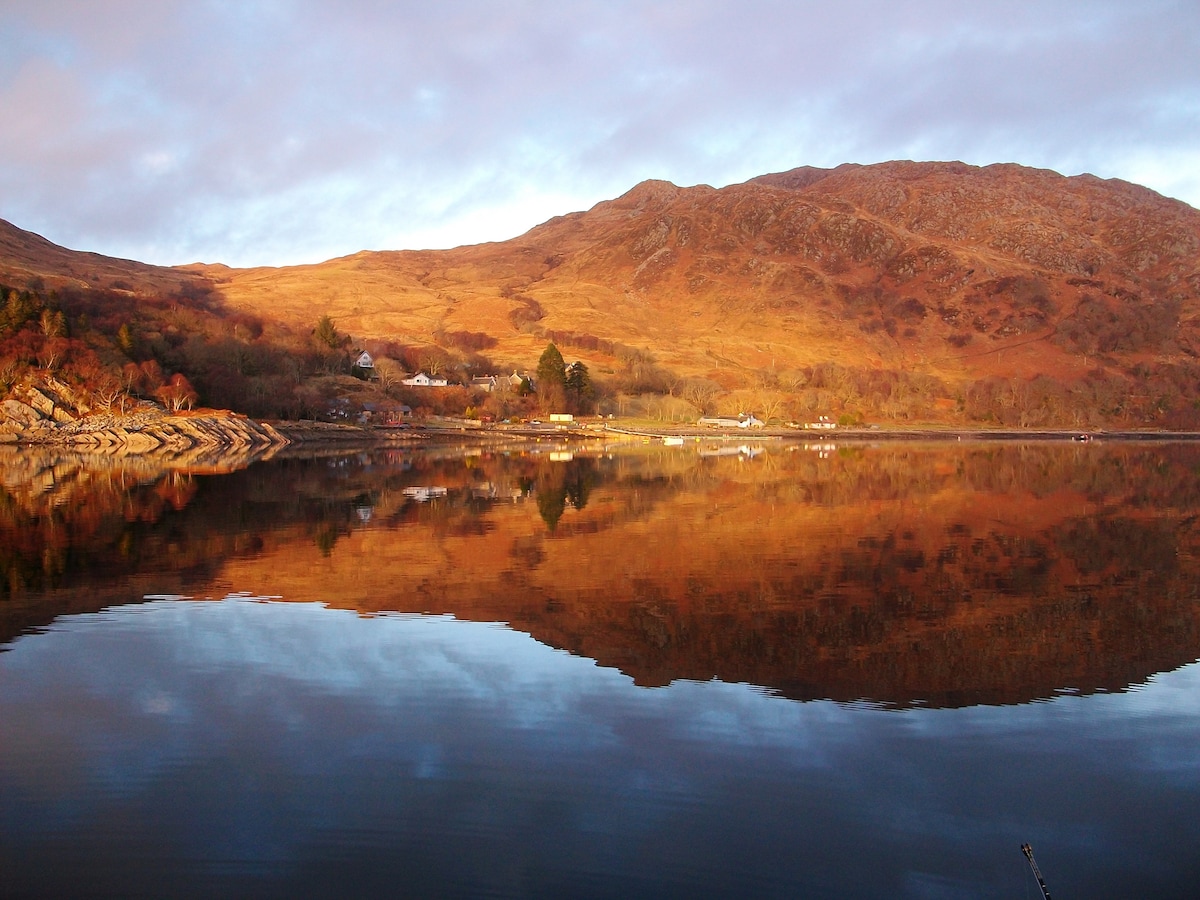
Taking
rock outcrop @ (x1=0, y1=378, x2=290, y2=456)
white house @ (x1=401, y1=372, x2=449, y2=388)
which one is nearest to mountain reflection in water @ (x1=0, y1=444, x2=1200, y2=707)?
rock outcrop @ (x1=0, y1=378, x2=290, y2=456)

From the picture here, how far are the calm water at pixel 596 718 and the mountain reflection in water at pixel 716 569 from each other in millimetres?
112

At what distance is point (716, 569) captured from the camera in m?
17.9

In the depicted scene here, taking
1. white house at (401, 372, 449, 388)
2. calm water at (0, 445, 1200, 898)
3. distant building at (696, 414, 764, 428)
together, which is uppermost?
white house at (401, 372, 449, 388)

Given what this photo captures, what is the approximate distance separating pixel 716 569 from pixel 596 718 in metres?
9.01

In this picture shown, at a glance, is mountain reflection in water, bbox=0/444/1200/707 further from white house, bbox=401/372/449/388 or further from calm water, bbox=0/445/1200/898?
white house, bbox=401/372/449/388

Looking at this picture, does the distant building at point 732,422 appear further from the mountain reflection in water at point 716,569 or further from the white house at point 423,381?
the mountain reflection in water at point 716,569

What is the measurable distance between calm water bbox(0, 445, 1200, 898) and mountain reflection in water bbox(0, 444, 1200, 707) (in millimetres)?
112

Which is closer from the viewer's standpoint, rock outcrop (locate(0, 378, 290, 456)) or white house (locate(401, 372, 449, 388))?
rock outcrop (locate(0, 378, 290, 456))

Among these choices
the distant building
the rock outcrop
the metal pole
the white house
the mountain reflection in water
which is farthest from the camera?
the white house

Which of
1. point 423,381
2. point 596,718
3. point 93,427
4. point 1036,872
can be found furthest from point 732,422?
point 1036,872

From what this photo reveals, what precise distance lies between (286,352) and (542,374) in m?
36.5

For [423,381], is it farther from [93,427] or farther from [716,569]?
[716,569]

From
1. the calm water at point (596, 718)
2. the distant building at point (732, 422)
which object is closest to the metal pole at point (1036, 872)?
the calm water at point (596, 718)

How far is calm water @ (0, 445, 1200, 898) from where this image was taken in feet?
21.1
